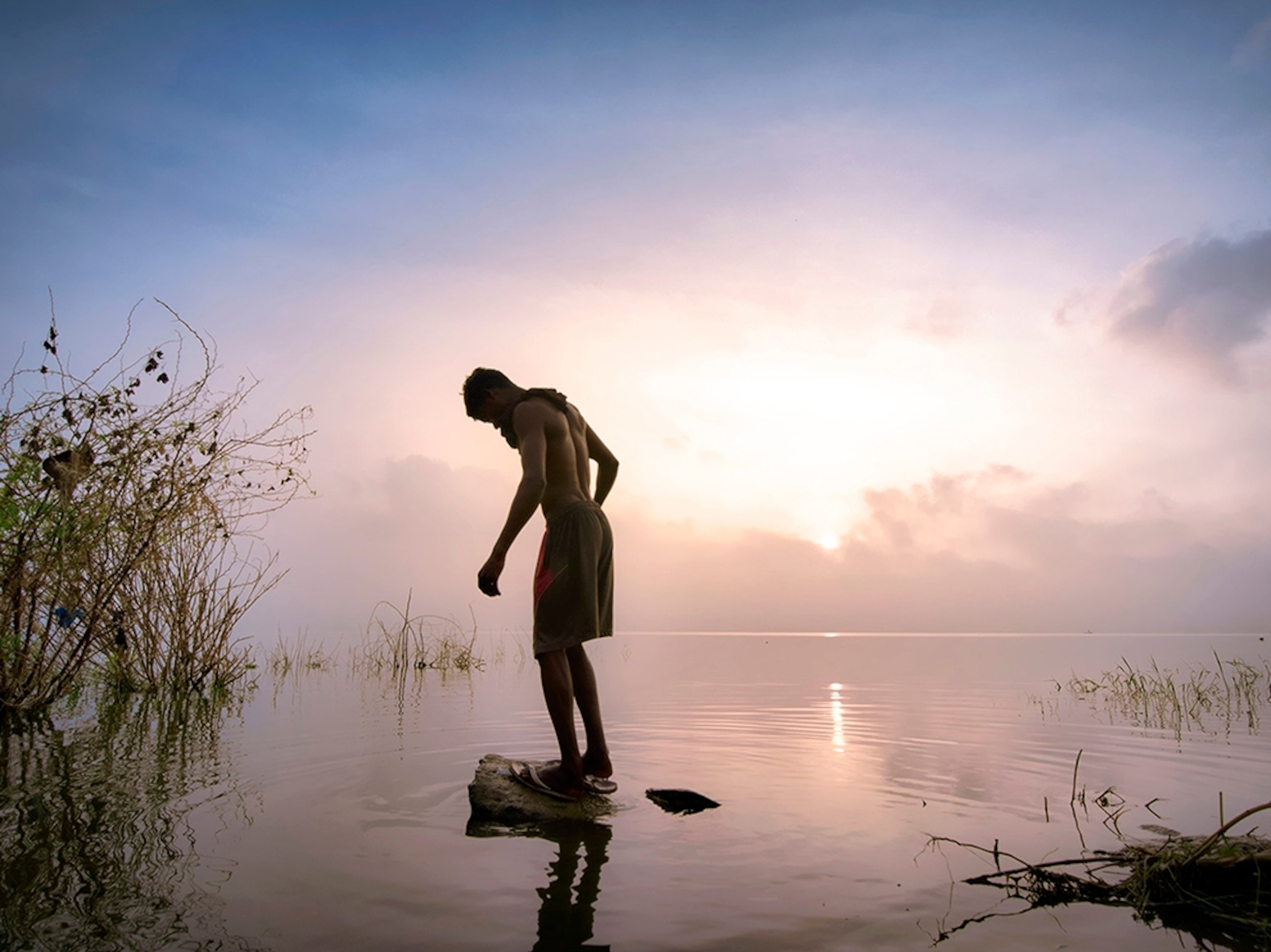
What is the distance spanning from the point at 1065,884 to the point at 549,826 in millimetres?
2196

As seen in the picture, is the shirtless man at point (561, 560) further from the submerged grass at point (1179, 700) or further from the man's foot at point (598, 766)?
the submerged grass at point (1179, 700)

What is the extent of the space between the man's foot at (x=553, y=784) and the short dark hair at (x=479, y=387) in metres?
1.95

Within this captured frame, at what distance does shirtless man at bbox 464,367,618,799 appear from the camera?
424 centimetres

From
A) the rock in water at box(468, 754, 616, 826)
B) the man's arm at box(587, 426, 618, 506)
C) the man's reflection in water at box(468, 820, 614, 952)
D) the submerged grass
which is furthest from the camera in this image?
the submerged grass

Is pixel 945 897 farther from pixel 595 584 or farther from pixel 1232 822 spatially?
pixel 595 584

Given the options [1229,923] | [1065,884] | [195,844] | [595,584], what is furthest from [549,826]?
[1229,923]

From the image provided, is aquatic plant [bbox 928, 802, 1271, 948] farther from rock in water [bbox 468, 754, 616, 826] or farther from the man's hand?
the man's hand

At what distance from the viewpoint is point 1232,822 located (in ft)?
7.95

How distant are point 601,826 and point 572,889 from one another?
97 cm

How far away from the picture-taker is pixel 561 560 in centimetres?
438

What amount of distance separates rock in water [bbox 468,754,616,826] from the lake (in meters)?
0.12

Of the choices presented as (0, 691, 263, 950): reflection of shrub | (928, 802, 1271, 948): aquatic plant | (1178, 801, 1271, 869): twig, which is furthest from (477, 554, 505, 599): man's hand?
(1178, 801, 1271, 869): twig

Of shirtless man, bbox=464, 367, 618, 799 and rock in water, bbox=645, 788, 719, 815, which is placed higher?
shirtless man, bbox=464, 367, 618, 799

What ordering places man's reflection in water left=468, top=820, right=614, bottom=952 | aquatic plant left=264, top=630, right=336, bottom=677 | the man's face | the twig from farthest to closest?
aquatic plant left=264, top=630, right=336, bottom=677 < the man's face < man's reflection in water left=468, top=820, right=614, bottom=952 < the twig
